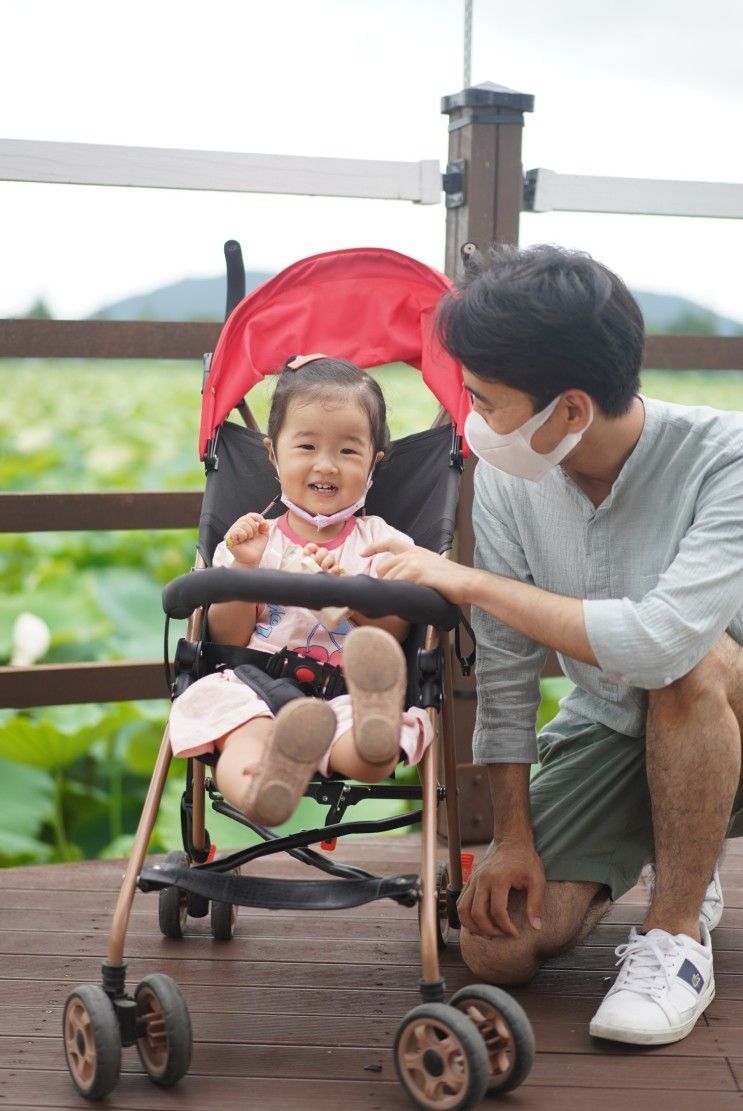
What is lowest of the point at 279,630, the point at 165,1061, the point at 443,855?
the point at 443,855

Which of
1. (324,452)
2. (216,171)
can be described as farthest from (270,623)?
(216,171)

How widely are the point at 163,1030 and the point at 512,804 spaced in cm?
75

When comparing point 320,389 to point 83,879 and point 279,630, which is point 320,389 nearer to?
point 279,630

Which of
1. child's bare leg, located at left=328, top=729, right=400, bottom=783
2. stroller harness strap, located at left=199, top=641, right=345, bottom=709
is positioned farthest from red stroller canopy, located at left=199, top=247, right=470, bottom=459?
child's bare leg, located at left=328, top=729, right=400, bottom=783

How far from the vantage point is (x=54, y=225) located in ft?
28.3

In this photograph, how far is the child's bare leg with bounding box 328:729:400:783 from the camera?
67.5 inches

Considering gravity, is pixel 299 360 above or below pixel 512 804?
above

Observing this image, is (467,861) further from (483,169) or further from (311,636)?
(483,169)

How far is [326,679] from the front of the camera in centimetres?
202

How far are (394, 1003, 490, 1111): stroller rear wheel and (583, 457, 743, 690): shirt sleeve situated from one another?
590 mm

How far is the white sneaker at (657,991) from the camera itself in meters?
1.87

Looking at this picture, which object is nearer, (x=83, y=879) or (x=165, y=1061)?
(x=165, y=1061)

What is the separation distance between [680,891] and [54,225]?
7805 mm

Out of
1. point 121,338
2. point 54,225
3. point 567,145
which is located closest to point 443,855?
point 121,338
